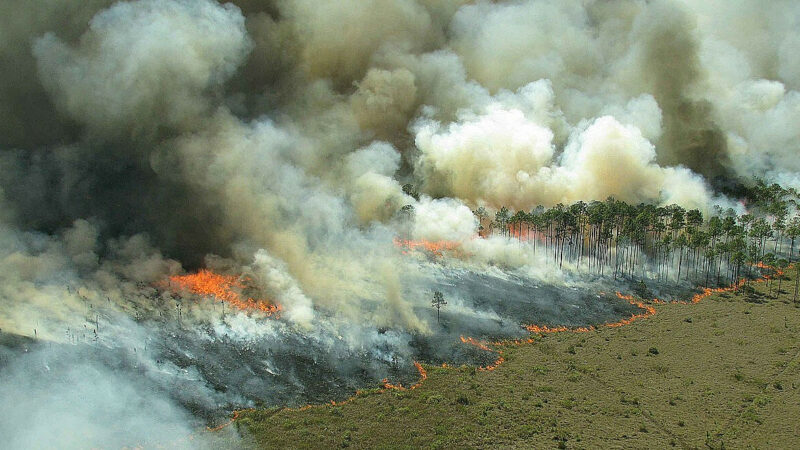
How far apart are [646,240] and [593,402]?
58.7m

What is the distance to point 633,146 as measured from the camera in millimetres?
129375

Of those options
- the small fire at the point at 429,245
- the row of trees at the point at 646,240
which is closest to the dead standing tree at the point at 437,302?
the small fire at the point at 429,245

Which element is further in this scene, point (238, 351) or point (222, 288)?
point (222, 288)

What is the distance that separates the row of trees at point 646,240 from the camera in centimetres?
10077

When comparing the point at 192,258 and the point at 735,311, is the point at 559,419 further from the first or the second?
the point at 192,258

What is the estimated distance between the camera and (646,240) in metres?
110

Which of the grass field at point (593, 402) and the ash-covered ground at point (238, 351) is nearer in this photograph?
the grass field at point (593, 402)

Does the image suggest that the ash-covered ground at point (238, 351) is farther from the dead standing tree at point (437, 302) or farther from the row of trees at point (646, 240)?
the row of trees at point (646, 240)

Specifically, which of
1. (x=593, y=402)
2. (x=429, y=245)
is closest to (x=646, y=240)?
(x=429, y=245)

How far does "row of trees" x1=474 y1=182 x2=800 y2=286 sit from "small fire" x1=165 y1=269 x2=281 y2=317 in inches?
2042

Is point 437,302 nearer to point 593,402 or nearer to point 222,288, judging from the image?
point 593,402

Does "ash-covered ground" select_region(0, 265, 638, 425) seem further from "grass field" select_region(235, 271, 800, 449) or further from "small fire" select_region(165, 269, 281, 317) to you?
"grass field" select_region(235, 271, 800, 449)

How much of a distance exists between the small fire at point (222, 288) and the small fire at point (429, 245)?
31.3 metres

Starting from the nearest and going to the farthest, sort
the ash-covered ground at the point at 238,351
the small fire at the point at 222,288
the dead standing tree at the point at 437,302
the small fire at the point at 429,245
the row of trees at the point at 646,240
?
the ash-covered ground at the point at 238,351 → the small fire at the point at 222,288 → the dead standing tree at the point at 437,302 → the row of trees at the point at 646,240 → the small fire at the point at 429,245
